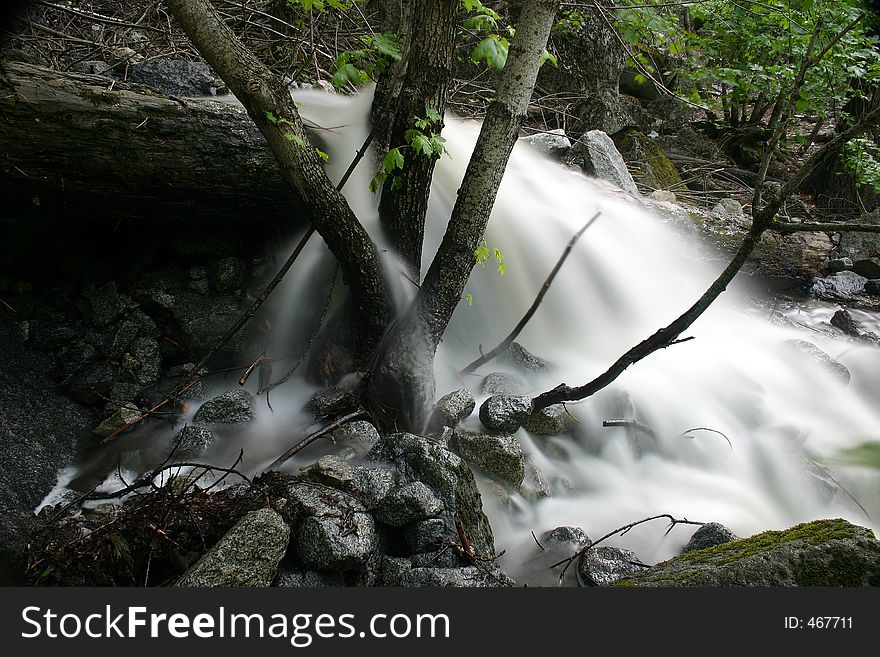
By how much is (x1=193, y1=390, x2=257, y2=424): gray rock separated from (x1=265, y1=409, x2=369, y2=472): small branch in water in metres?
0.49

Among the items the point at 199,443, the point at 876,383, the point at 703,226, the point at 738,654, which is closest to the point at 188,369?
the point at 199,443

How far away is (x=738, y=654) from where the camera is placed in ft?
5.52

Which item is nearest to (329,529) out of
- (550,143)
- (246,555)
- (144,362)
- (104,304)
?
(246,555)

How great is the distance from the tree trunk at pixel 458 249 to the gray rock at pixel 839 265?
5.43m

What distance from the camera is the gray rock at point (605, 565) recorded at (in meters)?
2.79

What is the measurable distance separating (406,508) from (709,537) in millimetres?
1639

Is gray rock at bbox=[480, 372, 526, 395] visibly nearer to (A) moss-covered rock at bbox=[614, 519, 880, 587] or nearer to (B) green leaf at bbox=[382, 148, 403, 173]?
(B) green leaf at bbox=[382, 148, 403, 173]

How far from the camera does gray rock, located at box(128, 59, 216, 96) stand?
442 cm

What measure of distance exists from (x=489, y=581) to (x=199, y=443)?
1.91 m

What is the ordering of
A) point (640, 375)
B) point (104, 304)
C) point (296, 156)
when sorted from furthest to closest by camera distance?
1. point (640, 375)
2. point (104, 304)
3. point (296, 156)

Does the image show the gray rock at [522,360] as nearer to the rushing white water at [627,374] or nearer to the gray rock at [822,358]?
the rushing white water at [627,374]

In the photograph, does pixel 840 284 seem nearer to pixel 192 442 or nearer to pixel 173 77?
pixel 192 442

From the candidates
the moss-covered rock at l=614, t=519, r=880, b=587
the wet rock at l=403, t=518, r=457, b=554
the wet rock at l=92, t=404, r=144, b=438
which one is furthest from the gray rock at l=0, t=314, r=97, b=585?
the moss-covered rock at l=614, t=519, r=880, b=587

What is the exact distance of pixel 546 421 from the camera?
394 cm
